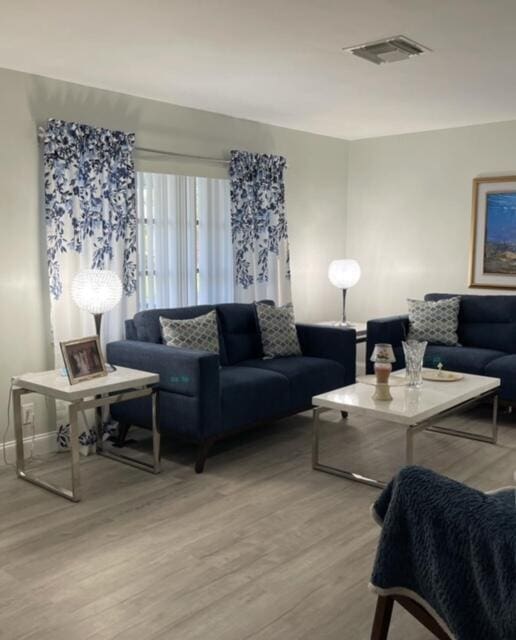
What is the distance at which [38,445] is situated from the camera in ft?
13.0

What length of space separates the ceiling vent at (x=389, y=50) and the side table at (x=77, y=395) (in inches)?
80.6

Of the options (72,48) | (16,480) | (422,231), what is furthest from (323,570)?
(422,231)

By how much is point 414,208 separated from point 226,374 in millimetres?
2783

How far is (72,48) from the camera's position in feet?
10.6

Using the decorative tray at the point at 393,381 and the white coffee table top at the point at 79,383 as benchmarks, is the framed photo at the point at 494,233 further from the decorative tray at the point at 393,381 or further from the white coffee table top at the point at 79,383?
the white coffee table top at the point at 79,383

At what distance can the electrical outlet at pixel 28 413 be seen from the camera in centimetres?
388

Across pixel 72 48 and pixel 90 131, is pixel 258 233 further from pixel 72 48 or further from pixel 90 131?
pixel 72 48

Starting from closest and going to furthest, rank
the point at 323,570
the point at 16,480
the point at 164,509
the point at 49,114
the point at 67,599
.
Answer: the point at 67,599 < the point at 323,570 < the point at 164,509 < the point at 16,480 < the point at 49,114

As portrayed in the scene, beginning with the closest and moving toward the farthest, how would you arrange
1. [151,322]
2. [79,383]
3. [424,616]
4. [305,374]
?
[424,616] → [79,383] → [151,322] → [305,374]

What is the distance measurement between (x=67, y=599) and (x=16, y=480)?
4.38ft

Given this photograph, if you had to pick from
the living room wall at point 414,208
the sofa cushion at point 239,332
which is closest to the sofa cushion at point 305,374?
the sofa cushion at point 239,332

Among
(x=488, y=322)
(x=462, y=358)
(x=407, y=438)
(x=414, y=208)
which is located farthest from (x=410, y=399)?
(x=414, y=208)

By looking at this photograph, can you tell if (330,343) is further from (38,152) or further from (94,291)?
(38,152)

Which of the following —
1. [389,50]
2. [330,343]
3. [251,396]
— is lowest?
[251,396]
